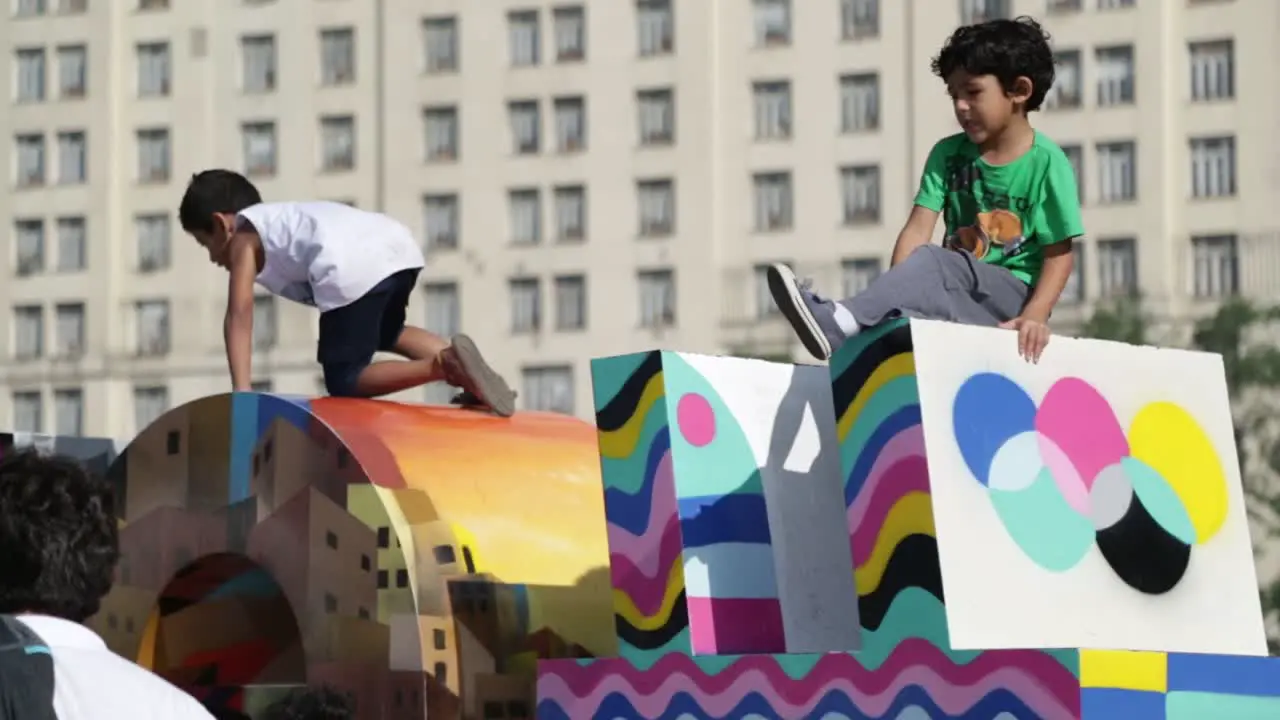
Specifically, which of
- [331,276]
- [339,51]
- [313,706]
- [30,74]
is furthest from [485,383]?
[30,74]

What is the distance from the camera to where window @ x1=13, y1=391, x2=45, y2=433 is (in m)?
55.7

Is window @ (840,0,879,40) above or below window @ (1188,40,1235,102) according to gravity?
above

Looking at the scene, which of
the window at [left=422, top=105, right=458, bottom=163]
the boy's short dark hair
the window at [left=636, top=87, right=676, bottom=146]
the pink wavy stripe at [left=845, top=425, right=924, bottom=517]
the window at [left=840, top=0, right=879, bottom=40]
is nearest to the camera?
the pink wavy stripe at [left=845, top=425, right=924, bottom=517]

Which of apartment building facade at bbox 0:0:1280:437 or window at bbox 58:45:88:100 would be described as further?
window at bbox 58:45:88:100

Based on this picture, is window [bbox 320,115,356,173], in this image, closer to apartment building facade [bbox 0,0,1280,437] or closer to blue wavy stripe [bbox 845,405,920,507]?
apartment building facade [bbox 0,0,1280,437]

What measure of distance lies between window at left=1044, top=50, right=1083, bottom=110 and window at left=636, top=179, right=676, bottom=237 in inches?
323

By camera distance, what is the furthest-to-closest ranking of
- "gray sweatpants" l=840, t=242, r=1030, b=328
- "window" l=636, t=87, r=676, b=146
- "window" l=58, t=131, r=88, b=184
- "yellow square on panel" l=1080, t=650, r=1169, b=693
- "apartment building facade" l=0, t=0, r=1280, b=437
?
"window" l=58, t=131, r=88, b=184 < "window" l=636, t=87, r=676, b=146 < "apartment building facade" l=0, t=0, r=1280, b=437 < "gray sweatpants" l=840, t=242, r=1030, b=328 < "yellow square on panel" l=1080, t=650, r=1169, b=693

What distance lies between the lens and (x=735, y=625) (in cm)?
662

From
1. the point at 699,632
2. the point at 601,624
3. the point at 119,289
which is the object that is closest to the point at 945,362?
the point at 699,632

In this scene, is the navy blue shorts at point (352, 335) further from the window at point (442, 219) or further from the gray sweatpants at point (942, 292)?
the window at point (442, 219)

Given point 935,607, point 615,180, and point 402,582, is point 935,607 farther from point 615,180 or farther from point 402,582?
point 615,180

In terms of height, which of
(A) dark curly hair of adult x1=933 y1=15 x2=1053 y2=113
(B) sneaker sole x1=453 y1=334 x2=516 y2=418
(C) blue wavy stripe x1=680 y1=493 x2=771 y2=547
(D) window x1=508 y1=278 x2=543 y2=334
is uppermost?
(D) window x1=508 y1=278 x2=543 y2=334

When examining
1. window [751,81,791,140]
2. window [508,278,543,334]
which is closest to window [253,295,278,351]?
window [508,278,543,334]

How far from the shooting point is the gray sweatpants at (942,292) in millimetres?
6414
